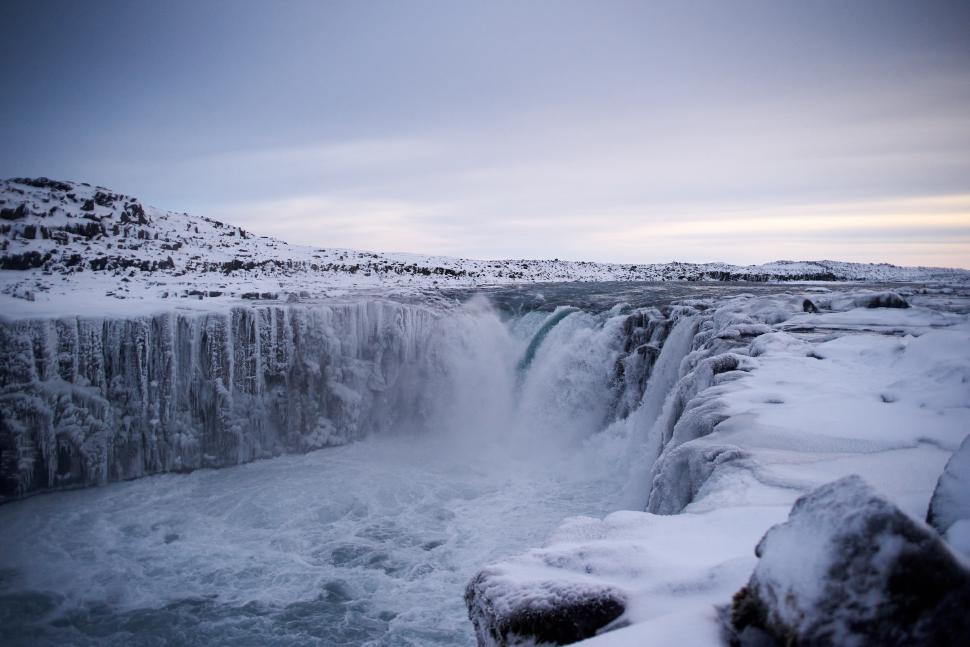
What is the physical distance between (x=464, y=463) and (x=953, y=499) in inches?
571

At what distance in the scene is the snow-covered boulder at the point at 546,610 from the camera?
2.79 meters

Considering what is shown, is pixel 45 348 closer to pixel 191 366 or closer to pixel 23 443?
pixel 23 443

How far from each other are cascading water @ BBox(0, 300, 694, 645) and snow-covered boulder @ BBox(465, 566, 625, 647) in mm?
6215

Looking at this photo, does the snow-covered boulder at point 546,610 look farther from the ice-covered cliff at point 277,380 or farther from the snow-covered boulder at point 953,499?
the ice-covered cliff at point 277,380

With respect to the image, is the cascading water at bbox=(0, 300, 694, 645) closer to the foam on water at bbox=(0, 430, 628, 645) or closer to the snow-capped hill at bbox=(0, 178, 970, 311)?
the foam on water at bbox=(0, 430, 628, 645)

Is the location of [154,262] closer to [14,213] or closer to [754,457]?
[14,213]

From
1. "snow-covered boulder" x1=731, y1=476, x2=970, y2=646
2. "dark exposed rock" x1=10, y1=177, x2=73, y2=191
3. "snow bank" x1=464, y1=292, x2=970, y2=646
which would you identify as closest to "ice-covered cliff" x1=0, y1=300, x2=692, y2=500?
"snow bank" x1=464, y1=292, x2=970, y2=646

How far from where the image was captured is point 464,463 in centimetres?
1645

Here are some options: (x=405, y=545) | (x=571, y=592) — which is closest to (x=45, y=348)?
(x=405, y=545)

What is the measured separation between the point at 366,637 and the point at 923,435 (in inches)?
305

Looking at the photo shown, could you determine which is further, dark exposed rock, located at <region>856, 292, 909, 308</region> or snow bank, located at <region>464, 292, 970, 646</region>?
dark exposed rock, located at <region>856, 292, 909, 308</region>

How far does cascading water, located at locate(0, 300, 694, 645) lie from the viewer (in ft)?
31.0

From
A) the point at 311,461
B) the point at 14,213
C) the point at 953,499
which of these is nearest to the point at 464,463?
the point at 311,461

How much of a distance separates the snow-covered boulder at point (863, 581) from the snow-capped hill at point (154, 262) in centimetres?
1660
